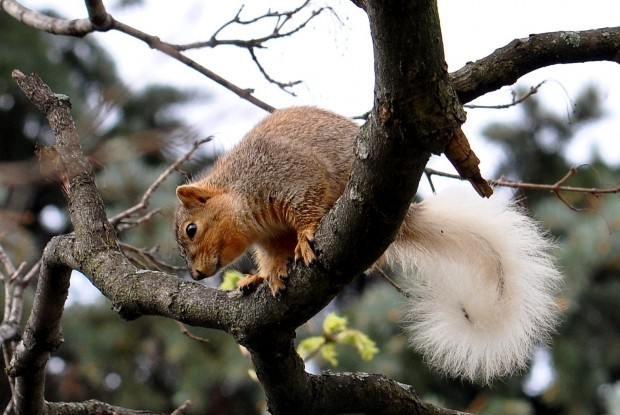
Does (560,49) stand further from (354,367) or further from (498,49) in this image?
(354,367)

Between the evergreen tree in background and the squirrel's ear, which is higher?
the squirrel's ear

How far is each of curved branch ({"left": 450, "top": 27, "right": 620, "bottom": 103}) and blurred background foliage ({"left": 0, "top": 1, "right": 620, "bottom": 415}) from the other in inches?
75.8

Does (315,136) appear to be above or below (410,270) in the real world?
above

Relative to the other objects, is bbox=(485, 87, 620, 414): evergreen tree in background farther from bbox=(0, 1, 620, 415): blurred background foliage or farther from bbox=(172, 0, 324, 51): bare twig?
bbox=(172, 0, 324, 51): bare twig

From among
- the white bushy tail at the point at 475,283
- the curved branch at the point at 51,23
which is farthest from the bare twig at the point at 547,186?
Result: the curved branch at the point at 51,23

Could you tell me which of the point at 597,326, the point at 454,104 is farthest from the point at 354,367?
the point at 454,104

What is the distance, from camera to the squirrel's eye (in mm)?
2823

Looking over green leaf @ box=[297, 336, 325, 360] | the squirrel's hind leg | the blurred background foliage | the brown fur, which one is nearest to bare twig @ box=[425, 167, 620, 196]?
the brown fur

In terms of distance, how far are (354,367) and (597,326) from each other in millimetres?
1540

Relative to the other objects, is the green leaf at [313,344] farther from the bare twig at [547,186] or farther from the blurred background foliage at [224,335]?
the blurred background foliage at [224,335]

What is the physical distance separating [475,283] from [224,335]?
3.44 meters

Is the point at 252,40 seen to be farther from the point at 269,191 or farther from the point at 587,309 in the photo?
the point at 587,309

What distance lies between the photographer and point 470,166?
1.57 metres

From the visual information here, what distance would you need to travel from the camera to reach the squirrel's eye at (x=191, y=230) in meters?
2.82
